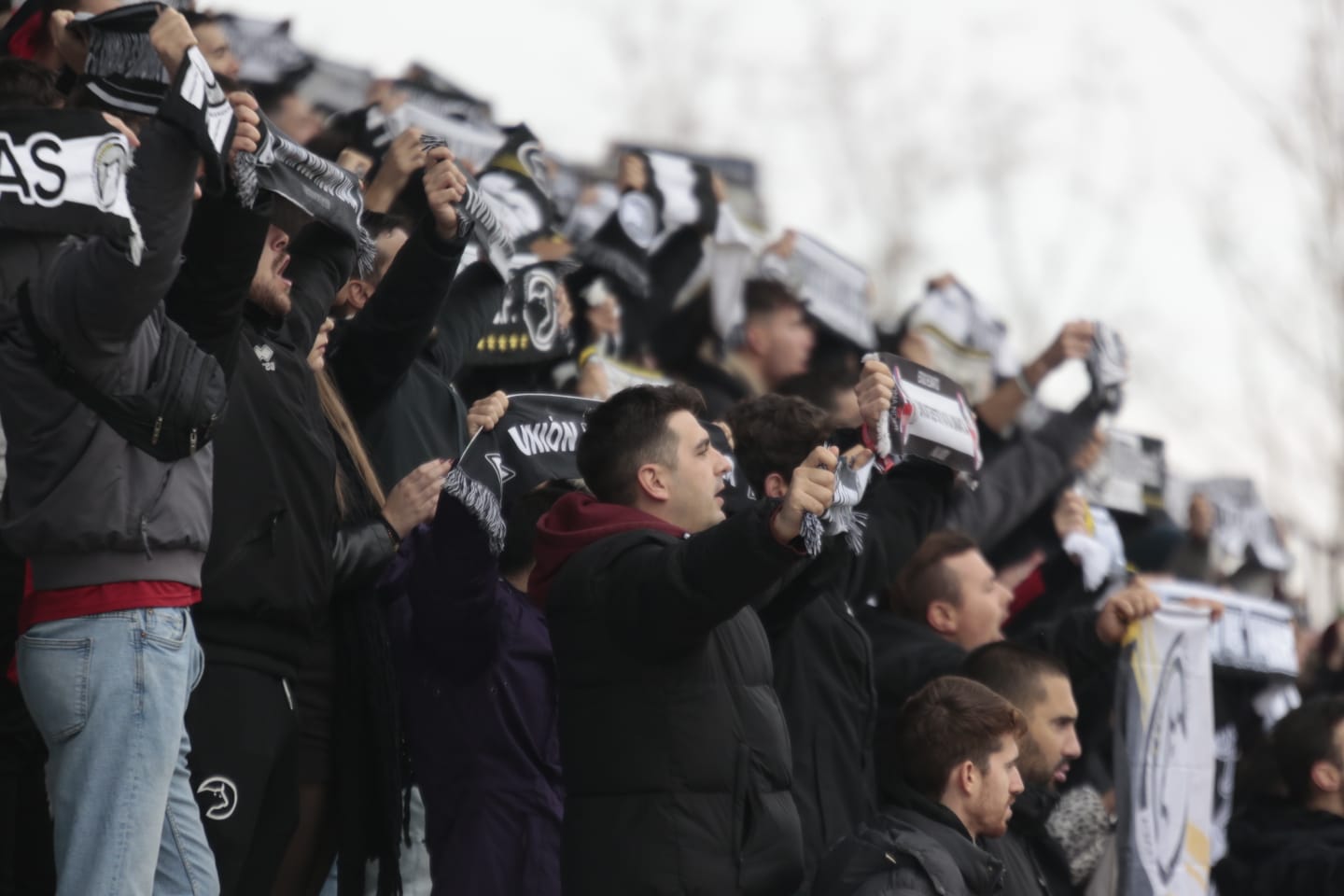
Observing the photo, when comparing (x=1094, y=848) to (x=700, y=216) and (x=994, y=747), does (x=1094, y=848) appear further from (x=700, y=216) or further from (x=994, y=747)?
(x=700, y=216)

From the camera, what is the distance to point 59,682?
390 cm

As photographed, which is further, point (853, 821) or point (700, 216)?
point (700, 216)

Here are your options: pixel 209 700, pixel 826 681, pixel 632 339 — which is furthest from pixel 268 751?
pixel 632 339

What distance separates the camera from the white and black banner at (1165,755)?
629 centimetres

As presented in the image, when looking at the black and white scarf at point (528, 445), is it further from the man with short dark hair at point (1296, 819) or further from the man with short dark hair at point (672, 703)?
the man with short dark hair at point (1296, 819)

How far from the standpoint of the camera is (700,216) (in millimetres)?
8172

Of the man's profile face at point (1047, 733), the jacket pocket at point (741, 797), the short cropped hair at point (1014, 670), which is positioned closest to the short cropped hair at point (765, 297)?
the short cropped hair at point (1014, 670)

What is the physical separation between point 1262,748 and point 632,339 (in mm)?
2816

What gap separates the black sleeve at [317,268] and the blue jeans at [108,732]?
1.18 metres

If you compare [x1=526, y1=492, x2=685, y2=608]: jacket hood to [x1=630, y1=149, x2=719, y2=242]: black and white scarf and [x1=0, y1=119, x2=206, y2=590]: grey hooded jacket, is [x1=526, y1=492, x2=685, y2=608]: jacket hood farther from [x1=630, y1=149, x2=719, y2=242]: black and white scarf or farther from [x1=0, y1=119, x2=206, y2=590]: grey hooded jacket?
[x1=630, y1=149, x2=719, y2=242]: black and white scarf

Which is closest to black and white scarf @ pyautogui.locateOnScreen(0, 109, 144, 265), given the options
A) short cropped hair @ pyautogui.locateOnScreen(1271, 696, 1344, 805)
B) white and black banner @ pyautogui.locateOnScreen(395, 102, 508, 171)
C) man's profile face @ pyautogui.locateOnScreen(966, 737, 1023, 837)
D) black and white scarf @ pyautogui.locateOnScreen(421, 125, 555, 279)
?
man's profile face @ pyautogui.locateOnScreen(966, 737, 1023, 837)

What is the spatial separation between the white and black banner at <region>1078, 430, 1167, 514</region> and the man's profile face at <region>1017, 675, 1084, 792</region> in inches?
108

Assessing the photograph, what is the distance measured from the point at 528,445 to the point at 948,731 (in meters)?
1.31

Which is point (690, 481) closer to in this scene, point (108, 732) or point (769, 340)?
point (108, 732)
